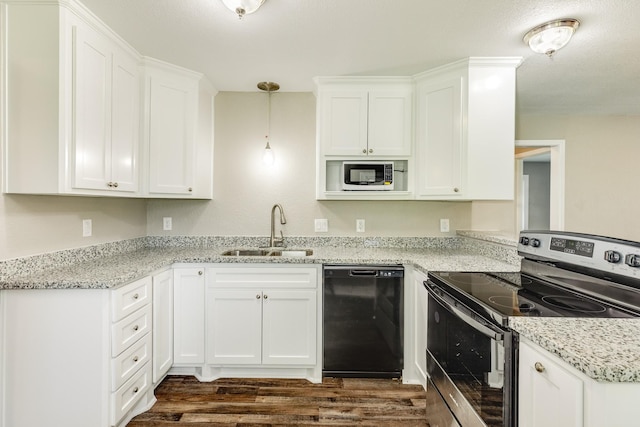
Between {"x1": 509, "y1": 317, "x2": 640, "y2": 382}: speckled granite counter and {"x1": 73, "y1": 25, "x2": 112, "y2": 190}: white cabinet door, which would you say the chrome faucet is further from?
{"x1": 509, "y1": 317, "x2": 640, "y2": 382}: speckled granite counter

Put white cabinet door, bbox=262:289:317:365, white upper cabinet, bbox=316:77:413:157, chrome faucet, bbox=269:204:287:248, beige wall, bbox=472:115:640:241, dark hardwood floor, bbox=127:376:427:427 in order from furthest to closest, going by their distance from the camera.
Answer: beige wall, bbox=472:115:640:241
chrome faucet, bbox=269:204:287:248
white upper cabinet, bbox=316:77:413:157
white cabinet door, bbox=262:289:317:365
dark hardwood floor, bbox=127:376:427:427

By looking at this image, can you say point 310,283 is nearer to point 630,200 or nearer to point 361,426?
point 361,426

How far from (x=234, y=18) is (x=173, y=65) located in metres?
0.88

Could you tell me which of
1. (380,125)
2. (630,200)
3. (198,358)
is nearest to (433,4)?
(380,125)

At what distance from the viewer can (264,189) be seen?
280cm

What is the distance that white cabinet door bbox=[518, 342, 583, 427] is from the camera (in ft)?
2.63

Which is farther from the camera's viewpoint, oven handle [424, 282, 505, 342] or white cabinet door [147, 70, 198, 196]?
white cabinet door [147, 70, 198, 196]

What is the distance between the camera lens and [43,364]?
→ 1.51m

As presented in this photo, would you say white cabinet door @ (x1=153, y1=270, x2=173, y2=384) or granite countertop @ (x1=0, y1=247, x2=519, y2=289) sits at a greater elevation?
granite countertop @ (x1=0, y1=247, x2=519, y2=289)

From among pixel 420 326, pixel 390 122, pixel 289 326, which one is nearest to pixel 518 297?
pixel 420 326

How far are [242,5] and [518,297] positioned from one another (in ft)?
6.22

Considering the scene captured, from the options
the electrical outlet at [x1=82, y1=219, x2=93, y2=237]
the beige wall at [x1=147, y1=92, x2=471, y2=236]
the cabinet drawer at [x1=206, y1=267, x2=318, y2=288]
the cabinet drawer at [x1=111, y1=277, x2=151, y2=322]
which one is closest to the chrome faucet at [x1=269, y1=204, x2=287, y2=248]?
the beige wall at [x1=147, y1=92, x2=471, y2=236]

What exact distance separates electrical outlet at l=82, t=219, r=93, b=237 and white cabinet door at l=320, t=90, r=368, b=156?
1825 millimetres

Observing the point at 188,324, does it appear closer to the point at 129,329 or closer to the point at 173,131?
the point at 129,329
